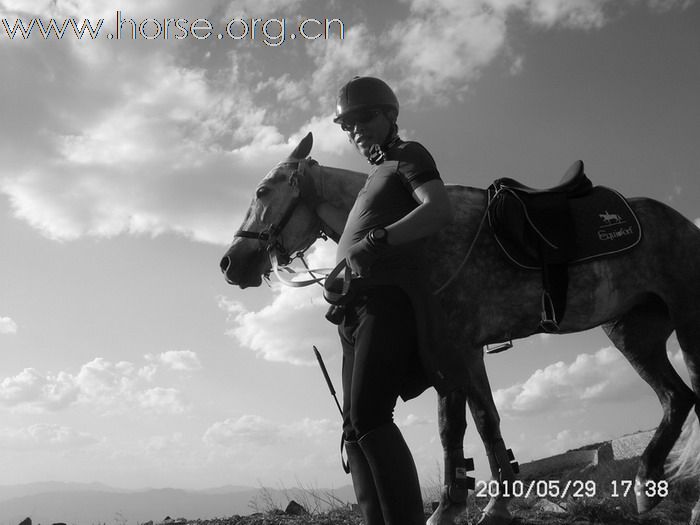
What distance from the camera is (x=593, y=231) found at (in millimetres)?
4891

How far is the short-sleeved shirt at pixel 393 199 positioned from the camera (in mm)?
2549

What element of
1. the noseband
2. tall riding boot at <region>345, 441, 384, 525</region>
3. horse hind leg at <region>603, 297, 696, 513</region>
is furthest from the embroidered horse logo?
tall riding boot at <region>345, 441, 384, 525</region>

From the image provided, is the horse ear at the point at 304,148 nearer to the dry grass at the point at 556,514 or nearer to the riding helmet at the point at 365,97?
the riding helmet at the point at 365,97

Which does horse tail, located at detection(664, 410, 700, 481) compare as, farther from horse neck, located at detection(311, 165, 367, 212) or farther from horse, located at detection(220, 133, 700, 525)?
horse neck, located at detection(311, 165, 367, 212)

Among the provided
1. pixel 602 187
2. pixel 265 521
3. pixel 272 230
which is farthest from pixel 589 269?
pixel 265 521

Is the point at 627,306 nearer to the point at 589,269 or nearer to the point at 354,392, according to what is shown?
the point at 589,269

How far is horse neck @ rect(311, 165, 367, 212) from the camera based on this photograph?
485 cm

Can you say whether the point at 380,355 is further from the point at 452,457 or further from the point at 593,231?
the point at 593,231

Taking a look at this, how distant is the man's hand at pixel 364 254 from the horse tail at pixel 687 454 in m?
4.35

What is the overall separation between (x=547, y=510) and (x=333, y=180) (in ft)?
11.5

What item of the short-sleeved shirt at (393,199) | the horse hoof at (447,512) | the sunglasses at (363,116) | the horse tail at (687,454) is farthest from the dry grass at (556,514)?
the sunglasses at (363,116)

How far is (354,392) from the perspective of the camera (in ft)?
7.80

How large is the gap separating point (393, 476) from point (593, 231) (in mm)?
3342

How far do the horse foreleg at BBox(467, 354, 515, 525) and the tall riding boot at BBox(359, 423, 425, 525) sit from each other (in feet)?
7.52
